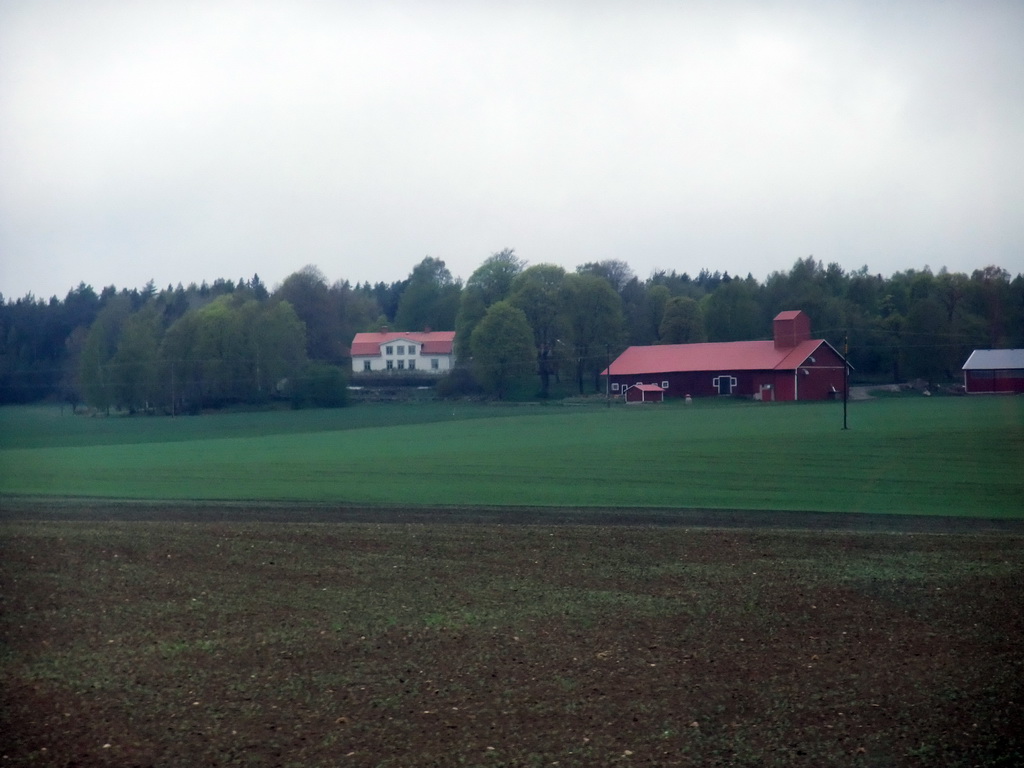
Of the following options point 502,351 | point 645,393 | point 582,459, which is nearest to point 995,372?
point 582,459

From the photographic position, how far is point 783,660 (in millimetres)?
8906

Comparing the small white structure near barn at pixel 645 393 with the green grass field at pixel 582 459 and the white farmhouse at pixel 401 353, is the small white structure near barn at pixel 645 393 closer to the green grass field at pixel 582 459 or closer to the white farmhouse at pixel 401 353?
the green grass field at pixel 582 459

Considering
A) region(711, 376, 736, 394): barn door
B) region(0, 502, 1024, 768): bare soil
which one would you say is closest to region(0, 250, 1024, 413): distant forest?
region(711, 376, 736, 394): barn door

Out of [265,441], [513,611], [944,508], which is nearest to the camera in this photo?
[513,611]

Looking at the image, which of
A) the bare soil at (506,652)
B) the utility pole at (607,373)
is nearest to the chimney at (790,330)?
the utility pole at (607,373)

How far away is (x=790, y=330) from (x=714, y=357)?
5.35m

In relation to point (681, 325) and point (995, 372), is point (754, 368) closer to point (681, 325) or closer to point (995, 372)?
point (681, 325)

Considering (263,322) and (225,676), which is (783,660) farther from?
(263,322)

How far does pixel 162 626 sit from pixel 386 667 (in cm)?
281

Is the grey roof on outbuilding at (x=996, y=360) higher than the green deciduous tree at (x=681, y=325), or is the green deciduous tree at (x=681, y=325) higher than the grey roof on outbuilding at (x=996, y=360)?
the green deciduous tree at (x=681, y=325)

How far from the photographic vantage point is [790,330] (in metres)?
65.1

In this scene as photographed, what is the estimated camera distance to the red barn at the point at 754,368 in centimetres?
6156

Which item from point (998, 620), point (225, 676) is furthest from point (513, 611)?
point (998, 620)

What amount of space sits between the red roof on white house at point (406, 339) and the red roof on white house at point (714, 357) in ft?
54.3
